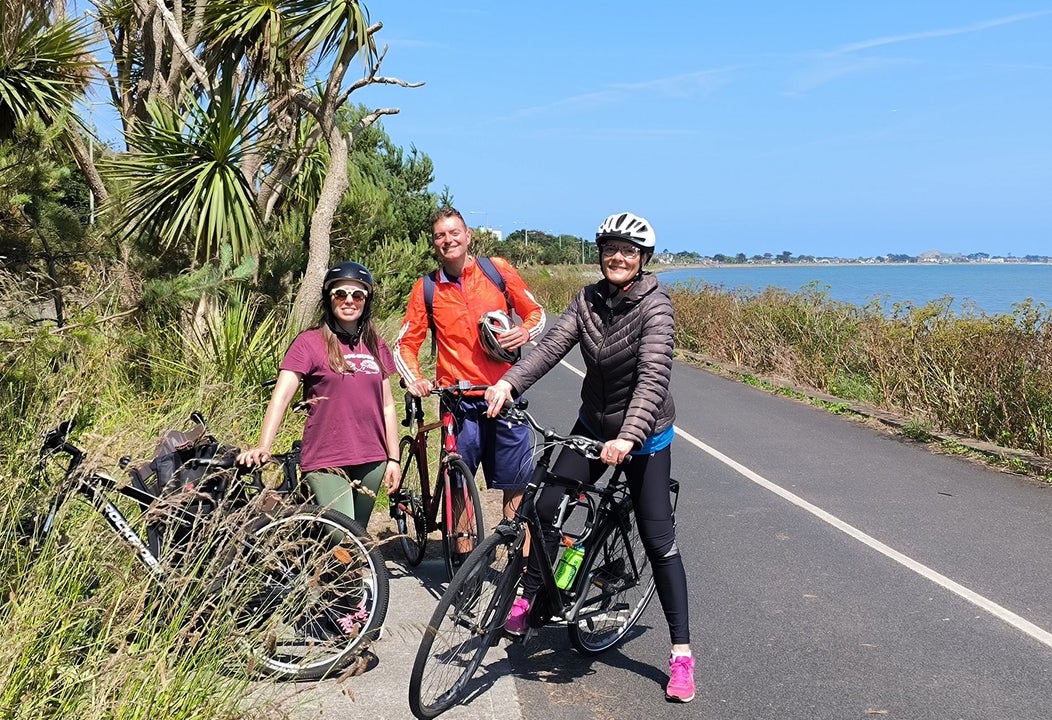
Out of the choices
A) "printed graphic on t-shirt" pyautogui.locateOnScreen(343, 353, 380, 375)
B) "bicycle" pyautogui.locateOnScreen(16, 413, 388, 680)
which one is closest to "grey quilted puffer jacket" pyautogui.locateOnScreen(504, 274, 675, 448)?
"printed graphic on t-shirt" pyautogui.locateOnScreen(343, 353, 380, 375)

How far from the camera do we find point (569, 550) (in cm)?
468

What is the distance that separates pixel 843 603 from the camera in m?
5.89

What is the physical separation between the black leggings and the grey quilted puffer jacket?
192 millimetres

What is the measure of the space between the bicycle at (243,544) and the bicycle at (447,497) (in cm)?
92

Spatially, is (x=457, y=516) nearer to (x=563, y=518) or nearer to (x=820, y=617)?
(x=563, y=518)

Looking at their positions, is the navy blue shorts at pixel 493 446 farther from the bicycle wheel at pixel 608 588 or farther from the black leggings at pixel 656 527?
the black leggings at pixel 656 527

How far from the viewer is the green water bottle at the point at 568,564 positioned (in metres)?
4.65

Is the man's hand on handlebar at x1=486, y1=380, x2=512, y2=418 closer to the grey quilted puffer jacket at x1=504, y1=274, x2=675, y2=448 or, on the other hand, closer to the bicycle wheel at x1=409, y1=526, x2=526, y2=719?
the grey quilted puffer jacket at x1=504, y1=274, x2=675, y2=448

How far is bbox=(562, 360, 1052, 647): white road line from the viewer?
5.49 m

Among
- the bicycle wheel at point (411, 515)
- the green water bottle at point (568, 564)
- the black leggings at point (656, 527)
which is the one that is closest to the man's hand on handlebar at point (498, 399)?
the black leggings at point (656, 527)

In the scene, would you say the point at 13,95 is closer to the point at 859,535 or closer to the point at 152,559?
the point at 152,559

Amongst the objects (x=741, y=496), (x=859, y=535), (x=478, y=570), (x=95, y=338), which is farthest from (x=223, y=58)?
(x=478, y=570)

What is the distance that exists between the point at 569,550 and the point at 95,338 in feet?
12.5

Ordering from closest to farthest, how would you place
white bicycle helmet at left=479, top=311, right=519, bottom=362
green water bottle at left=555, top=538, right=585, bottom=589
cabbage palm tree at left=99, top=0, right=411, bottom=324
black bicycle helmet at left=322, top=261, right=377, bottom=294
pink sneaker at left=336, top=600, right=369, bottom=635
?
1. pink sneaker at left=336, top=600, right=369, bottom=635
2. green water bottle at left=555, top=538, right=585, bottom=589
3. black bicycle helmet at left=322, top=261, right=377, bottom=294
4. white bicycle helmet at left=479, top=311, right=519, bottom=362
5. cabbage palm tree at left=99, top=0, right=411, bottom=324
